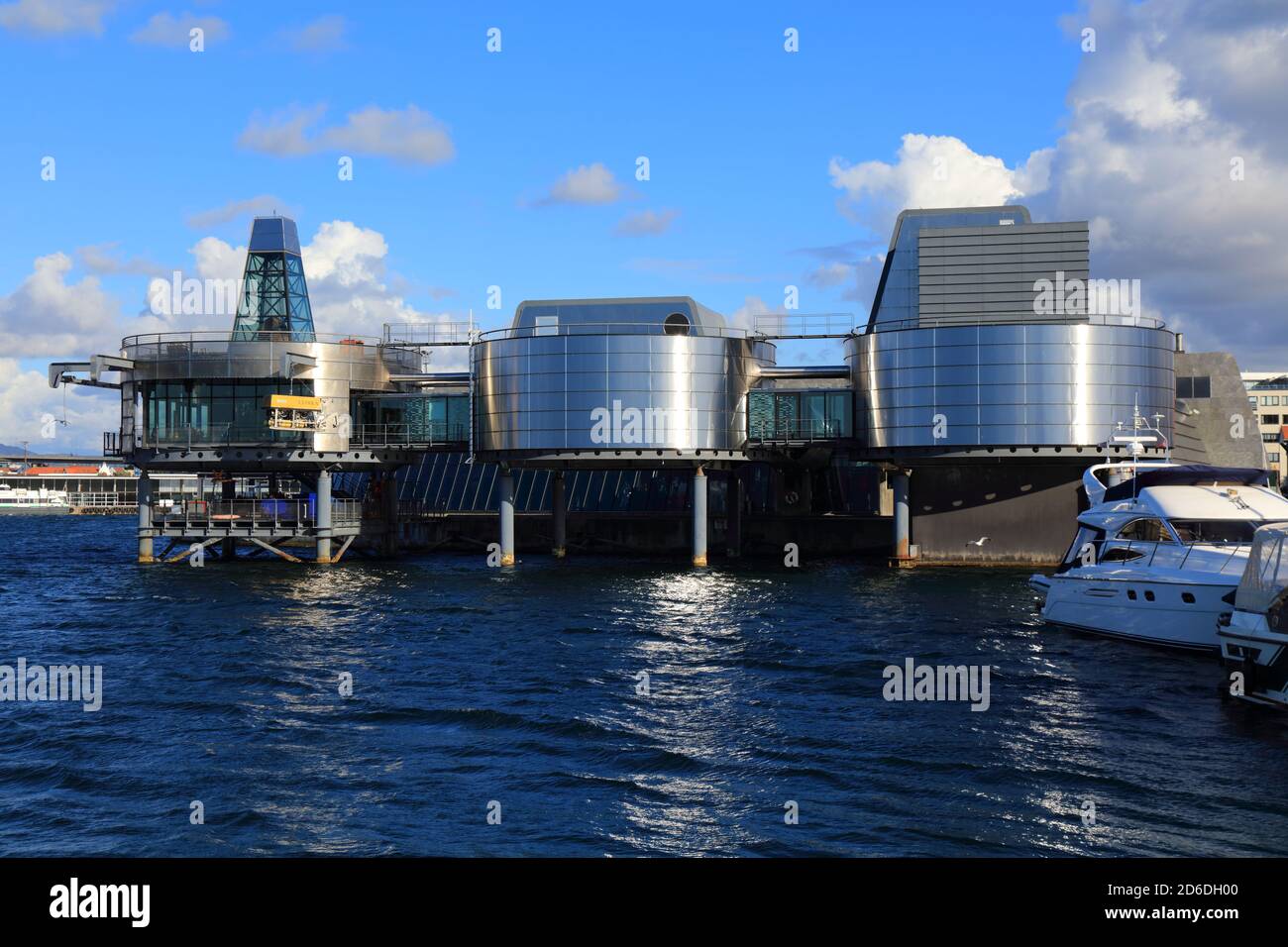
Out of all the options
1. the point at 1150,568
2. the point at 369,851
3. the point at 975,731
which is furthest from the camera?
the point at 1150,568

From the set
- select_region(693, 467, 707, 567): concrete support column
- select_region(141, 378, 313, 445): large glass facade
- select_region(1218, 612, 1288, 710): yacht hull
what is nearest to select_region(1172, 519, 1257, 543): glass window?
select_region(1218, 612, 1288, 710): yacht hull

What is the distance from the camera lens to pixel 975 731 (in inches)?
1148

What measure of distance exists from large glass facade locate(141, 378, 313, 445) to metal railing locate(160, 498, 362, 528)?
176 inches

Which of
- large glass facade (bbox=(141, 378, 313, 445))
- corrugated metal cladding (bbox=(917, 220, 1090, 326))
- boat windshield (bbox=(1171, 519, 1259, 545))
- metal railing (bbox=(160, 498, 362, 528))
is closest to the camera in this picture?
boat windshield (bbox=(1171, 519, 1259, 545))

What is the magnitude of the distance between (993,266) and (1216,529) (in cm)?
4786

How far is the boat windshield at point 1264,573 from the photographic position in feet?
107

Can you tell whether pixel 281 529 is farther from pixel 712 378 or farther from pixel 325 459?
pixel 712 378

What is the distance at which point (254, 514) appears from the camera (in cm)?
8144

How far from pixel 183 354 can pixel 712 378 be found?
34.9 meters

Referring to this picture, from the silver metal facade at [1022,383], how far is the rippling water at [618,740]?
70.5 ft

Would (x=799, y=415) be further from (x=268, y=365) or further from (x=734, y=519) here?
(x=268, y=365)

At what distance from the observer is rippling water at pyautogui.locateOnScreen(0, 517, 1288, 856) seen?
21.2 meters

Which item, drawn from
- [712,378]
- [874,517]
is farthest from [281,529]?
[874,517]

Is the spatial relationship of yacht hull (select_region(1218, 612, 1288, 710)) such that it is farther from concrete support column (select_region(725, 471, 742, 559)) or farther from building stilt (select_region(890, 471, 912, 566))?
concrete support column (select_region(725, 471, 742, 559))
